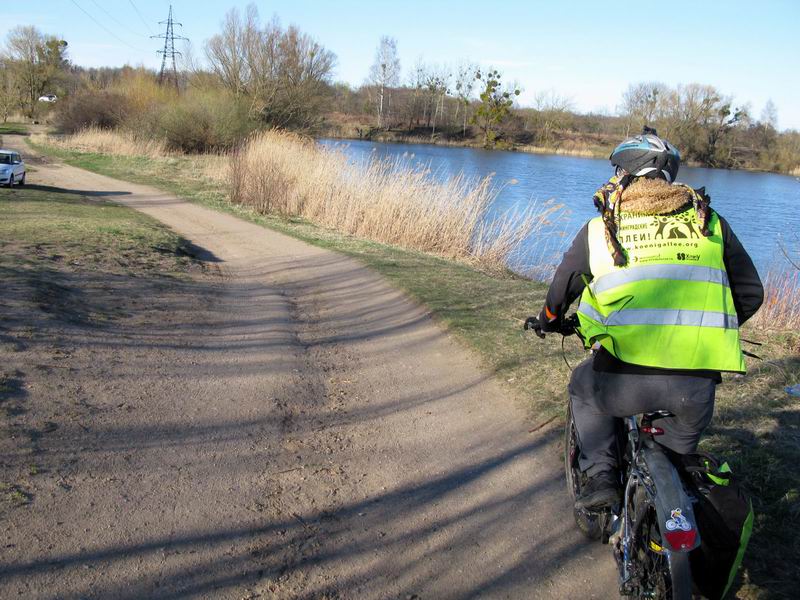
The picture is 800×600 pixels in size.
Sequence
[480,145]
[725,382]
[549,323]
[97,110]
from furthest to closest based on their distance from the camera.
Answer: [480,145]
[97,110]
[725,382]
[549,323]

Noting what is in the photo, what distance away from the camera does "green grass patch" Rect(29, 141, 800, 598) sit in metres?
3.53

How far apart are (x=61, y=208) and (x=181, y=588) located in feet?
52.1

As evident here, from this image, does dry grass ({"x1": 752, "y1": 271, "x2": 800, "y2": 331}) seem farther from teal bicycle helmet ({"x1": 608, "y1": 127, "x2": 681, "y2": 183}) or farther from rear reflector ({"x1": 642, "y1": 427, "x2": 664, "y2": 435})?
rear reflector ({"x1": 642, "y1": 427, "x2": 664, "y2": 435})

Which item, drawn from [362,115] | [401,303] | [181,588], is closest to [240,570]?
[181,588]

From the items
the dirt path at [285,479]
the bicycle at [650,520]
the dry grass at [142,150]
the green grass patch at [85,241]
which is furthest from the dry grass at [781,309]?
the dry grass at [142,150]

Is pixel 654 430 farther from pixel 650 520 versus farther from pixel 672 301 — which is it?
pixel 672 301

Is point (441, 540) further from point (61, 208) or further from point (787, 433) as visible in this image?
point (61, 208)

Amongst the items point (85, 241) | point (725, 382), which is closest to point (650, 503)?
point (725, 382)

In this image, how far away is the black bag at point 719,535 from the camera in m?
2.62

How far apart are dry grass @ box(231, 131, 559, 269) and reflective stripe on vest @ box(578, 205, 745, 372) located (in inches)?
426

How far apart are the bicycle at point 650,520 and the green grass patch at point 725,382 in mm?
798

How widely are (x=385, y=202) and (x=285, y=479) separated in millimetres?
12992

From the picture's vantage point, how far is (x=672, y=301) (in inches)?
105

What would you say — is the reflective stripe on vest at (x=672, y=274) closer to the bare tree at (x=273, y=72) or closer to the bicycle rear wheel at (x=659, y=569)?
the bicycle rear wheel at (x=659, y=569)
